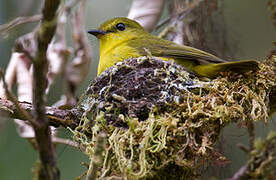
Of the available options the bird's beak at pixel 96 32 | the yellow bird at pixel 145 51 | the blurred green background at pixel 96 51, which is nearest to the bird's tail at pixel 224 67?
the yellow bird at pixel 145 51

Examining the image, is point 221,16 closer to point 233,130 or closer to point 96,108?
point 233,130

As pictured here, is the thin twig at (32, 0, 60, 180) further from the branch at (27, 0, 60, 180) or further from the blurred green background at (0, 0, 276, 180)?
the blurred green background at (0, 0, 276, 180)

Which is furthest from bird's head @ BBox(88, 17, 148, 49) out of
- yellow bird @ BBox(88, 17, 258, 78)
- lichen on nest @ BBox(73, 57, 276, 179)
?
lichen on nest @ BBox(73, 57, 276, 179)

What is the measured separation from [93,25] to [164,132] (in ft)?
17.3

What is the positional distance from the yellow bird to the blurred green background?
2.27ft

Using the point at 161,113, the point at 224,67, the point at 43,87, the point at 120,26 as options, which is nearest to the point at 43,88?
the point at 43,87

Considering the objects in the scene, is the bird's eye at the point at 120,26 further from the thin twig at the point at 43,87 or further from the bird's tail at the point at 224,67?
the thin twig at the point at 43,87

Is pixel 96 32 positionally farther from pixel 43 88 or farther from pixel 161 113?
pixel 43 88

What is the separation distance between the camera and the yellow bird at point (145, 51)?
12.6ft

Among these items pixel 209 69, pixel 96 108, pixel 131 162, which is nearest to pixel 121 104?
pixel 96 108

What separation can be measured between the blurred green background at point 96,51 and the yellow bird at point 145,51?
2.27 ft

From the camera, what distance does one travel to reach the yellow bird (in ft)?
12.6

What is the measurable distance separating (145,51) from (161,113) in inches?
44.9

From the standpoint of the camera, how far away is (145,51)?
4.15 meters
